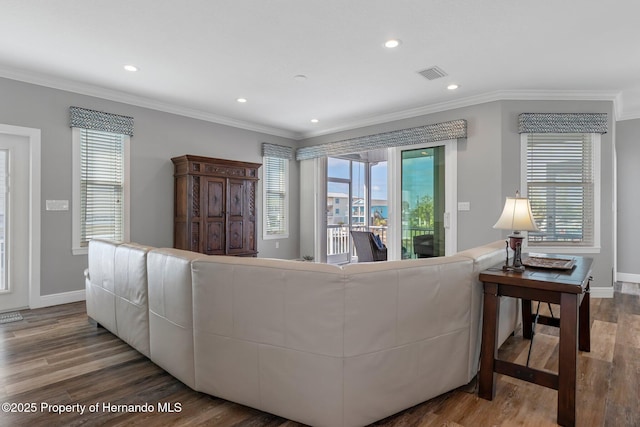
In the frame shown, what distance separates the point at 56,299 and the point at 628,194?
311 inches

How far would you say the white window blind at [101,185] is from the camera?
4254 millimetres

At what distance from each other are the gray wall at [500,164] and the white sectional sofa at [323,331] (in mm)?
2600

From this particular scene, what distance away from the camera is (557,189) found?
4.50 m

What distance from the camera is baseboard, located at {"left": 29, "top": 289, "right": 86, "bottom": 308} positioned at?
3901mm

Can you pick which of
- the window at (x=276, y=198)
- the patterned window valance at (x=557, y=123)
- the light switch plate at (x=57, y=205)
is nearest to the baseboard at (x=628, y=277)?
the patterned window valance at (x=557, y=123)

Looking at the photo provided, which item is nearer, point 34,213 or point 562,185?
point 34,213

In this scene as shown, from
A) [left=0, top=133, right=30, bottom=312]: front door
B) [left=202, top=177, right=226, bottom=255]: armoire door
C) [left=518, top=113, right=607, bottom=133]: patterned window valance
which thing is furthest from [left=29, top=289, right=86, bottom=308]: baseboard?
[left=518, top=113, right=607, bottom=133]: patterned window valance

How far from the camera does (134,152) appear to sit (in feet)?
15.3

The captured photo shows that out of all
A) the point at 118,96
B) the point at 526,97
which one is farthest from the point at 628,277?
the point at 118,96

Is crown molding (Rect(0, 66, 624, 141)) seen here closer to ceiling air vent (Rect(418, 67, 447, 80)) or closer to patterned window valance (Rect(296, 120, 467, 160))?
patterned window valance (Rect(296, 120, 467, 160))

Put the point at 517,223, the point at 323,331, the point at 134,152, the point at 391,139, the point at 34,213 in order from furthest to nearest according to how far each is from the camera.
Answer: the point at 391,139
the point at 134,152
the point at 34,213
the point at 517,223
the point at 323,331

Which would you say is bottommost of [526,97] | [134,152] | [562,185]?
[562,185]

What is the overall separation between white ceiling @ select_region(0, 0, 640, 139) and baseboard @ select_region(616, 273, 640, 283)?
94.9 inches

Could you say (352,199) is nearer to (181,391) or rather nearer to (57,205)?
(57,205)
